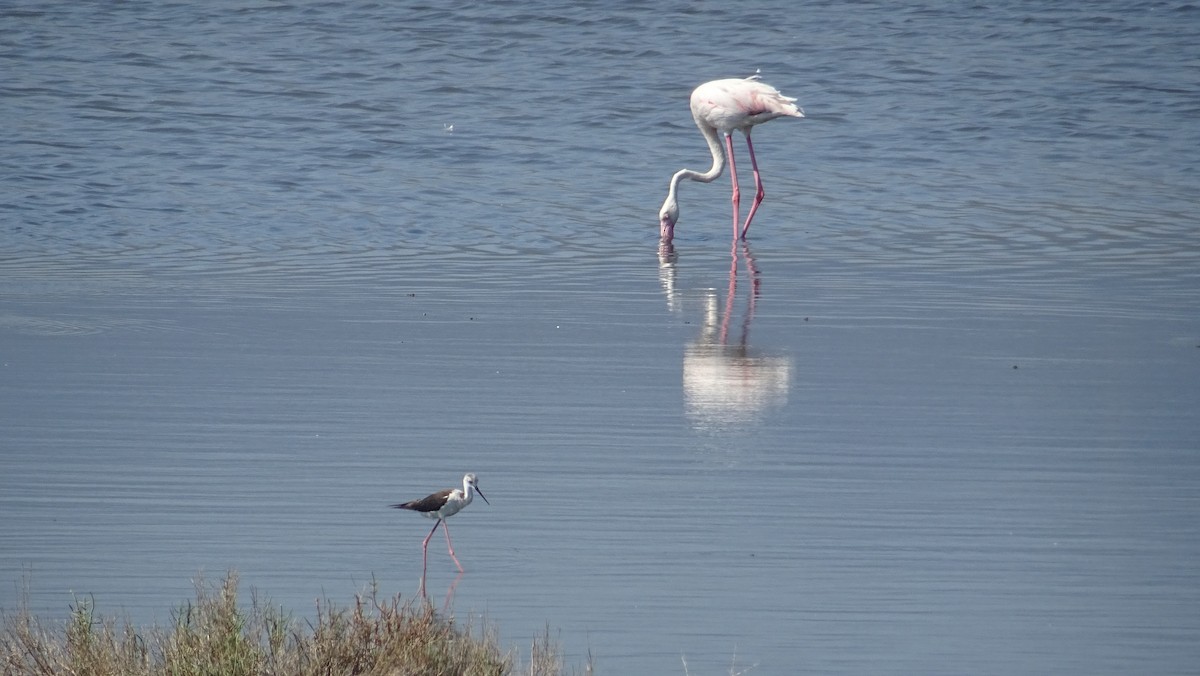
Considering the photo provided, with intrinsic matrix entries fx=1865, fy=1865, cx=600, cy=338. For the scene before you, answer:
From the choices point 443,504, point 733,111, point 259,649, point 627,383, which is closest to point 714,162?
point 733,111

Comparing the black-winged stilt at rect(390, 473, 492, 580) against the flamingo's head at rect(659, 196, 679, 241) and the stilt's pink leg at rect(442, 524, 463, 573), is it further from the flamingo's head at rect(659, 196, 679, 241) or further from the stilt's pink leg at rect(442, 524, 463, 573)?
the flamingo's head at rect(659, 196, 679, 241)

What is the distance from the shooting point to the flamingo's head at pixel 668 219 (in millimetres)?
16094

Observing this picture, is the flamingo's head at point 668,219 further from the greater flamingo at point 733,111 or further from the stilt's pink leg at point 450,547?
the stilt's pink leg at point 450,547

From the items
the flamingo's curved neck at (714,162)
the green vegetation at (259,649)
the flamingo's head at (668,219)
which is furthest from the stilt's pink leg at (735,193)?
the green vegetation at (259,649)

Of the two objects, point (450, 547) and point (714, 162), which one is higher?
point (714, 162)

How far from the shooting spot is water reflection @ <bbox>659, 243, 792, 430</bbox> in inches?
338

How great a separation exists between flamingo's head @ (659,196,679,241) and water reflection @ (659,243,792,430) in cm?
401

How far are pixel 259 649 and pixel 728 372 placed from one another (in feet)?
15.6

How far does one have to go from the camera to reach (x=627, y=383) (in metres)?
9.17

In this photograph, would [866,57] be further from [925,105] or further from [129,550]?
[129,550]

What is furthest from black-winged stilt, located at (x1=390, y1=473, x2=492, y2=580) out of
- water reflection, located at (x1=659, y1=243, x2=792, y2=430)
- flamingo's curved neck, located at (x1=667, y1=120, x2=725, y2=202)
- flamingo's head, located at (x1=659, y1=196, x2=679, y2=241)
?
flamingo's curved neck, located at (x1=667, y1=120, x2=725, y2=202)

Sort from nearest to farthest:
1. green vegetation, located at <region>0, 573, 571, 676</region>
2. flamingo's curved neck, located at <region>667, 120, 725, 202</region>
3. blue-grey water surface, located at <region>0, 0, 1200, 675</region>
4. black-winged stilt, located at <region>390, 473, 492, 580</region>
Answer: green vegetation, located at <region>0, 573, 571, 676</region> → blue-grey water surface, located at <region>0, 0, 1200, 675</region> → black-winged stilt, located at <region>390, 473, 492, 580</region> → flamingo's curved neck, located at <region>667, 120, 725, 202</region>

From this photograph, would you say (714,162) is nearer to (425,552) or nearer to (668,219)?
(668,219)

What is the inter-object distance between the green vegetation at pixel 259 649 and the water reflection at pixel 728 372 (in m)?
3.32
